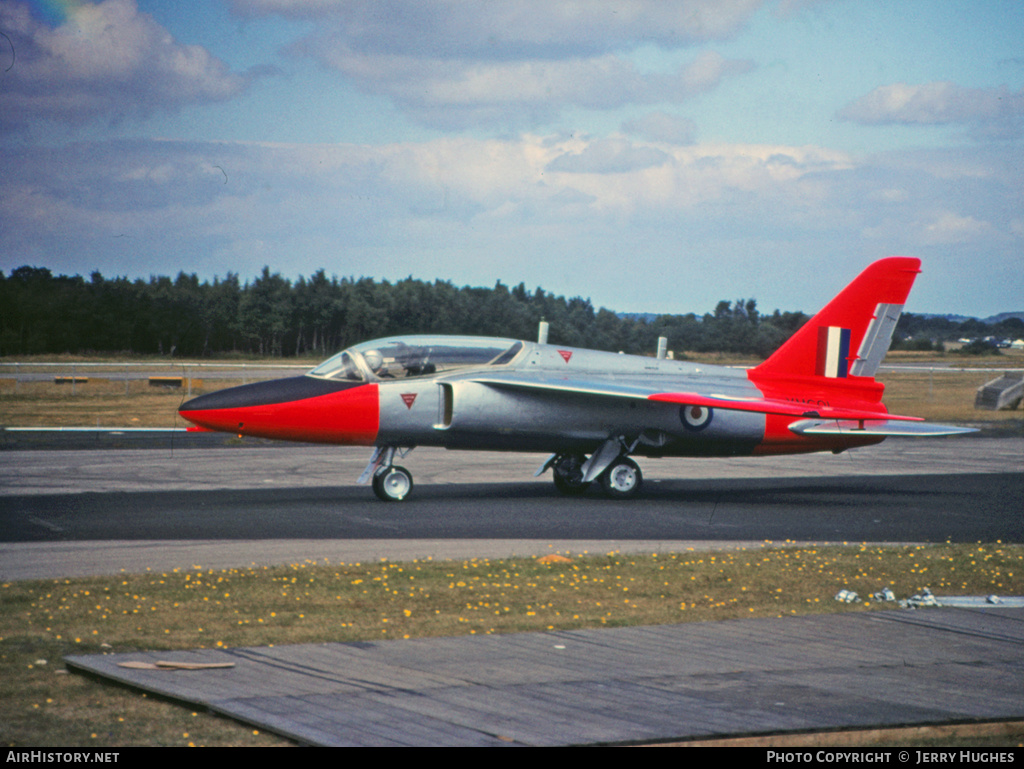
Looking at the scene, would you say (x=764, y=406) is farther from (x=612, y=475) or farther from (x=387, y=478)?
(x=387, y=478)

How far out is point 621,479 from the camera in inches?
722

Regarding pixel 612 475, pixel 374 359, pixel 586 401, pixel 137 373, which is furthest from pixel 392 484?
pixel 137 373

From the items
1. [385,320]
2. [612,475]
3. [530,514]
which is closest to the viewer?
[530,514]

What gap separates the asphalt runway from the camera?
12445 mm

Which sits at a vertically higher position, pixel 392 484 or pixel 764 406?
pixel 764 406

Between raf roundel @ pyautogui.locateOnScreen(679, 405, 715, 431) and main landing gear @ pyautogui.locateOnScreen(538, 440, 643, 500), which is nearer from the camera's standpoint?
main landing gear @ pyautogui.locateOnScreen(538, 440, 643, 500)

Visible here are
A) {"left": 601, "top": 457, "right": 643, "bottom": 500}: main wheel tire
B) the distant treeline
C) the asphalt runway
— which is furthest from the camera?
the distant treeline

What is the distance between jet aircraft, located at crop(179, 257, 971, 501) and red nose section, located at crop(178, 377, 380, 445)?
0.07ft

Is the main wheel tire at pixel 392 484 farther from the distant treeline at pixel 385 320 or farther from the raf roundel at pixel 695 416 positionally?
the distant treeline at pixel 385 320

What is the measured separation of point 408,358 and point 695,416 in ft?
17.1

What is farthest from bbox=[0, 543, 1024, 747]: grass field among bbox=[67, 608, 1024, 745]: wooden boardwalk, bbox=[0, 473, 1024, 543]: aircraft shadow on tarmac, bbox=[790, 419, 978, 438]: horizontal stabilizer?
bbox=[790, 419, 978, 438]: horizontal stabilizer

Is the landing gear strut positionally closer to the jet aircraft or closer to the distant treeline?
the jet aircraft

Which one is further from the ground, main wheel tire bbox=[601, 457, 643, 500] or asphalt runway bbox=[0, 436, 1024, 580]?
main wheel tire bbox=[601, 457, 643, 500]

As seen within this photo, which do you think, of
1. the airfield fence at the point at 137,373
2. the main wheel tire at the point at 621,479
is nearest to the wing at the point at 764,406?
the main wheel tire at the point at 621,479
